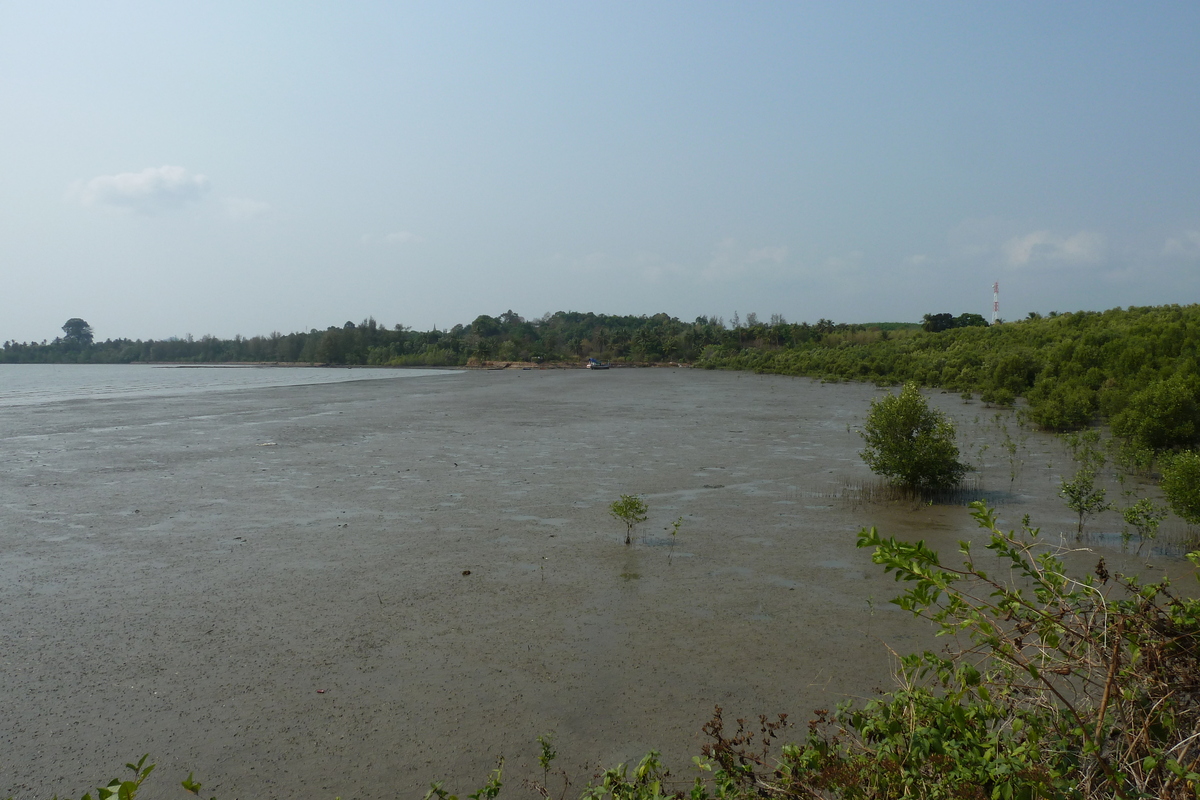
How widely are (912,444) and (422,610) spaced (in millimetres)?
8259


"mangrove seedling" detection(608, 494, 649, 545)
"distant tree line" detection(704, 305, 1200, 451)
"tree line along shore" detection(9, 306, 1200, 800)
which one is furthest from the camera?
"distant tree line" detection(704, 305, 1200, 451)

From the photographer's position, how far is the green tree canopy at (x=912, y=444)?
11.5m

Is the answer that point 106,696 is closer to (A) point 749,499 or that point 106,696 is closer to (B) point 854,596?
(B) point 854,596

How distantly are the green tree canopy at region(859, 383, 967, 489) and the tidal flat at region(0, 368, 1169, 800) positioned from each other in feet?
2.73

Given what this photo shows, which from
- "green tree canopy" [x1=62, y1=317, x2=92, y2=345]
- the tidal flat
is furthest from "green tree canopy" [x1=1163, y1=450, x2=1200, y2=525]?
"green tree canopy" [x1=62, y1=317, x2=92, y2=345]

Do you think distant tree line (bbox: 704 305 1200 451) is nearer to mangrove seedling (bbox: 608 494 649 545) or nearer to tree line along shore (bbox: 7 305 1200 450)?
tree line along shore (bbox: 7 305 1200 450)

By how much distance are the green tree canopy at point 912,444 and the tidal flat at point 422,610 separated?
833mm

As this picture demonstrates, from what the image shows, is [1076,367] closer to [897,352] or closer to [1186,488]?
[1186,488]

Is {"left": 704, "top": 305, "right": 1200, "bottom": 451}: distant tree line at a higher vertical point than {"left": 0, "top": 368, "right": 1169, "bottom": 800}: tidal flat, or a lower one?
higher

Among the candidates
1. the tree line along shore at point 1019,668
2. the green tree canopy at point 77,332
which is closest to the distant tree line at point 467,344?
the green tree canopy at point 77,332

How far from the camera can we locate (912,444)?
11.8 metres

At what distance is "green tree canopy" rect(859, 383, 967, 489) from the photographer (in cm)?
1149

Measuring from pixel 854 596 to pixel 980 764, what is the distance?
14.9ft

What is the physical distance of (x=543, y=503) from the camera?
11.5 m
